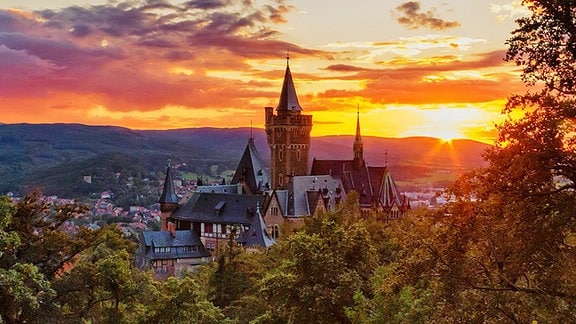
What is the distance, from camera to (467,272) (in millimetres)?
11172

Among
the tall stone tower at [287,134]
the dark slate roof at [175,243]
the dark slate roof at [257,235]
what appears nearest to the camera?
the dark slate roof at [257,235]

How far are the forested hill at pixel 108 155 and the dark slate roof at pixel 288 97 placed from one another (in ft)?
22.4

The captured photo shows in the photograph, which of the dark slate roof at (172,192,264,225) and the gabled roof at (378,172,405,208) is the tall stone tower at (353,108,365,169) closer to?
the gabled roof at (378,172,405,208)

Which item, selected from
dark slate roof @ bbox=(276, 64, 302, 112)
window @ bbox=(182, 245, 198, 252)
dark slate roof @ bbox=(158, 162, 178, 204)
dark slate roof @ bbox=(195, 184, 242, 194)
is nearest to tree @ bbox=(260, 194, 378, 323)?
window @ bbox=(182, 245, 198, 252)

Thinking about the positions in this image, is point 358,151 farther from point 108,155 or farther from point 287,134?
point 108,155

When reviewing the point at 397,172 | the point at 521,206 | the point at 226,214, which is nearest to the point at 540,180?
the point at 521,206

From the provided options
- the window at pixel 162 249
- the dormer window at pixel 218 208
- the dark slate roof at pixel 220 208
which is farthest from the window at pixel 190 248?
the dormer window at pixel 218 208

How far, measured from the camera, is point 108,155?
158 meters

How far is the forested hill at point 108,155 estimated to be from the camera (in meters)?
109

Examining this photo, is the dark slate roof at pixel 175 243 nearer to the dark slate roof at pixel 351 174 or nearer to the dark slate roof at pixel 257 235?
the dark slate roof at pixel 257 235

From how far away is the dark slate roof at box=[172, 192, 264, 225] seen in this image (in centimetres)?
6738

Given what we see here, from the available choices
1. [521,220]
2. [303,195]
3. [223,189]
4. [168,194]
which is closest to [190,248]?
[168,194]

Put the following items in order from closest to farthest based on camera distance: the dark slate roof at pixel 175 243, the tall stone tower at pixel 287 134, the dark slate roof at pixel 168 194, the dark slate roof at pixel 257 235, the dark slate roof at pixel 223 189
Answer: the dark slate roof at pixel 257 235 → the dark slate roof at pixel 175 243 → the dark slate roof at pixel 168 194 → the dark slate roof at pixel 223 189 → the tall stone tower at pixel 287 134

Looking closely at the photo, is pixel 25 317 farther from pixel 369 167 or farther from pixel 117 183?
pixel 117 183
